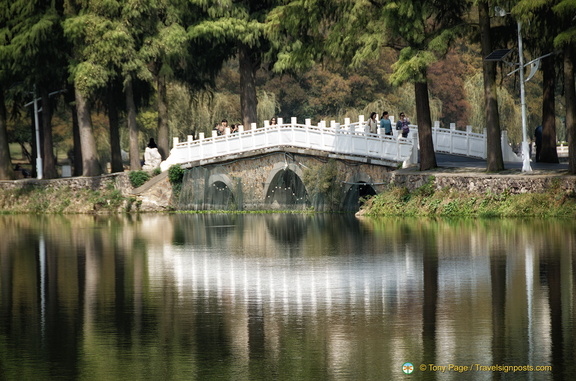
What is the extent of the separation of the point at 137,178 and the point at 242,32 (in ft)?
25.6

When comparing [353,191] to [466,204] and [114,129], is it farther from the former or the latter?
[114,129]

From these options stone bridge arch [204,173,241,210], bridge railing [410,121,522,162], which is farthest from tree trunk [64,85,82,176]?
bridge railing [410,121,522,162]

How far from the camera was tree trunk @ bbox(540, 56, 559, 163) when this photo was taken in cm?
3725

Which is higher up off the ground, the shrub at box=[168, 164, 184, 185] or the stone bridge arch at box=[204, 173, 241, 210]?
the shrub at box=[168, 164, 184, 185]

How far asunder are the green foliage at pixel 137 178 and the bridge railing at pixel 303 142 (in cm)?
86

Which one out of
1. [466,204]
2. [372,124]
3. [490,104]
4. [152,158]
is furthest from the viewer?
[152,158]

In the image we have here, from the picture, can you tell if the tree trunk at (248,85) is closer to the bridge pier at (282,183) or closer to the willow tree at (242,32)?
the willow tree at (242,32)

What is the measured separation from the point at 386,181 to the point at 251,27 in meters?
13.1

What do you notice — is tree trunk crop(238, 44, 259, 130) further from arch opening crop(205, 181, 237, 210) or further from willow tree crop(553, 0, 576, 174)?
willow tree crop(553, 0, 576, 174)

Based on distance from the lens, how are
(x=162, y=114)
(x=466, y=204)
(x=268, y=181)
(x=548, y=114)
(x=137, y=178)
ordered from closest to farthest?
(x=466, y=204) < (x=548, y=114) < (x=268, y=181) < (x=137, y=178) < (x=162, y=114)

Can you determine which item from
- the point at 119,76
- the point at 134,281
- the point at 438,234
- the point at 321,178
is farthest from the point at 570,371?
the point at 119,76

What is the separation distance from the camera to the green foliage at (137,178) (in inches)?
1826

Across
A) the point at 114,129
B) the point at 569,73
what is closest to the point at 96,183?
the point at 114,129

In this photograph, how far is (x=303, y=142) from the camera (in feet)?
139
